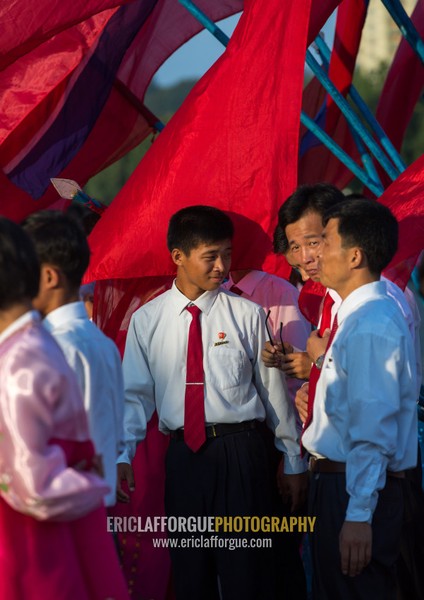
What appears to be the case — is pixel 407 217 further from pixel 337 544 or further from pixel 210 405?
pixel 337 544

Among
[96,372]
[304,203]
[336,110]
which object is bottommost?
[96,372]

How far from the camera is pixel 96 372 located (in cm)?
277

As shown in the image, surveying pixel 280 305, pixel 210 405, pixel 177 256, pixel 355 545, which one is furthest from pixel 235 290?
pixel 355 545

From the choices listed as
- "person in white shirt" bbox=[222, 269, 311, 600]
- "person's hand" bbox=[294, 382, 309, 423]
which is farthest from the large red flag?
"person's hand" bbox=[294, 382, 309, 423]

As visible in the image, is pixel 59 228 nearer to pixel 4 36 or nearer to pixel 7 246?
pixel 7 246

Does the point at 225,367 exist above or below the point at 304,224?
below

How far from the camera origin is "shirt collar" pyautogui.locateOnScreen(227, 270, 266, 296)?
14.3 feet

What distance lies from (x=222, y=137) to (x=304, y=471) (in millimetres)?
Answer: 1300

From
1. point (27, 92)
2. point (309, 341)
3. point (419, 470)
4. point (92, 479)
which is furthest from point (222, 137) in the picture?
point (92, 479)

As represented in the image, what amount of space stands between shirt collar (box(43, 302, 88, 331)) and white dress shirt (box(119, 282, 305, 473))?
1093 mm

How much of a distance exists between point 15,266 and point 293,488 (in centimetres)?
200

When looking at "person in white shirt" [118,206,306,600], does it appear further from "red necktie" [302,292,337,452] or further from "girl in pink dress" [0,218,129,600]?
"girl in pink dress" [0,218,129,600]

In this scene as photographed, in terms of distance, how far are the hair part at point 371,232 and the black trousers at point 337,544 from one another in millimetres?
633

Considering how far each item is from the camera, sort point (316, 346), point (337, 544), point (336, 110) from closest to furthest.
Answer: point (337, 544) < point (316, 346) < point (336, 110)
